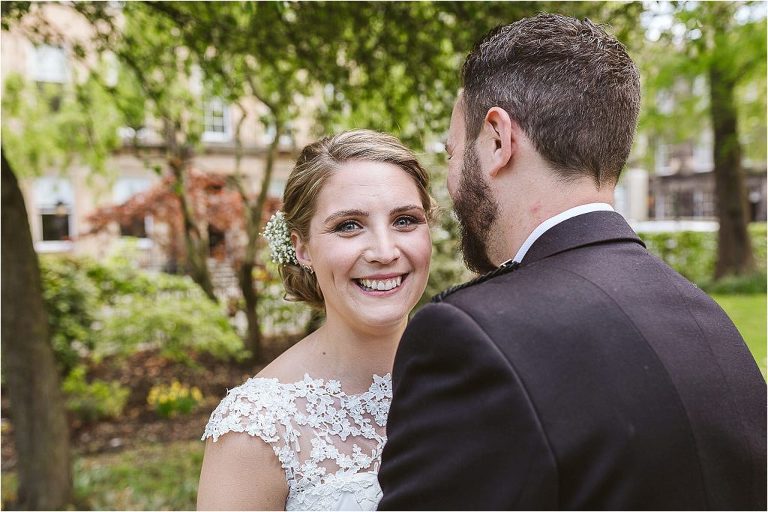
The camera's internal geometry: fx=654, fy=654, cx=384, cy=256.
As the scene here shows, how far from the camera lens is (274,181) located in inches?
1069

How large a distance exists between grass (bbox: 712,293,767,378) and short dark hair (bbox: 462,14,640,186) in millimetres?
3489

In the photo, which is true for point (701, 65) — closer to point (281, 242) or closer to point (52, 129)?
point (281, 242)

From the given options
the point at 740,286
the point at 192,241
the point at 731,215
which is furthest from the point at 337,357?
the point at 731,215

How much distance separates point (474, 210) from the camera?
1874 mm

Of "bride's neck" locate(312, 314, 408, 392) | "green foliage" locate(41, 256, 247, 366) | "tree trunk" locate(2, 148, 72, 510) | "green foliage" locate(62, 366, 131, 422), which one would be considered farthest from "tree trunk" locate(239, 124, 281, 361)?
"bride's neck" locate(312, 314, 408, 392)

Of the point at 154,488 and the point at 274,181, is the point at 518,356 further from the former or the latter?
the point at 274,181

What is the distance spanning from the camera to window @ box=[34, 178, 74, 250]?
78.0 ft

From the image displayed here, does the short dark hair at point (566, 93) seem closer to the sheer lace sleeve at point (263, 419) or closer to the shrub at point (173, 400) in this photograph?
the sheer lace sleeve at point (263, 419)

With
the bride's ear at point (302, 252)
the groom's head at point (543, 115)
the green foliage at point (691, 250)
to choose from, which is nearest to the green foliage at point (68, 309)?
the bride's ear at point (302, 252)

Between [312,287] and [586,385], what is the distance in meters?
1.70

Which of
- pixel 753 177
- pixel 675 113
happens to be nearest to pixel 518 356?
pixel 675 113

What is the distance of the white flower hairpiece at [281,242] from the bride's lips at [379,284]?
58 cm

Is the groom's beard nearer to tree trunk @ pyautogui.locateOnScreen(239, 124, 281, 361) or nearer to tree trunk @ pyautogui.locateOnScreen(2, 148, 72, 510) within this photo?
tree trunk @ pyautogui.locateOnScreen(2, 148, 72, 510)

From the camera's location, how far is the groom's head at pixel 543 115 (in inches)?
68.7
